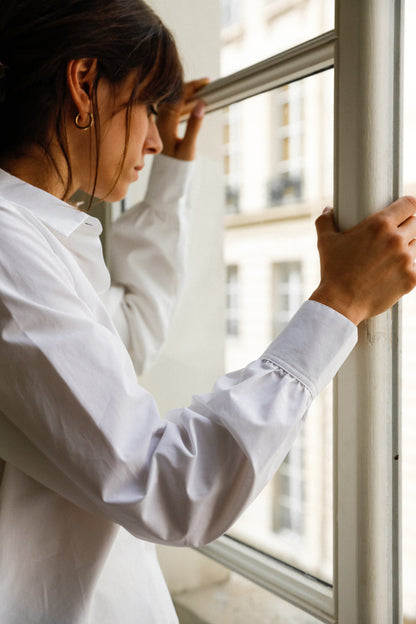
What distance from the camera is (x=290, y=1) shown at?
1029mm

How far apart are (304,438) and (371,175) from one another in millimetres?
589

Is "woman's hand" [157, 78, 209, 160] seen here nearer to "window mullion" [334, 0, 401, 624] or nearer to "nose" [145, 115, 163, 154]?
"nose" [145, 115, 163, 154]

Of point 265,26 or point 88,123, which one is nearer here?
point 88,123

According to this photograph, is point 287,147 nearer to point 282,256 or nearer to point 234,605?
point 282,256

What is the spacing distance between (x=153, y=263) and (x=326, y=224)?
0.46 metres

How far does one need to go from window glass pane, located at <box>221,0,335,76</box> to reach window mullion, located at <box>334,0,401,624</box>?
172mm

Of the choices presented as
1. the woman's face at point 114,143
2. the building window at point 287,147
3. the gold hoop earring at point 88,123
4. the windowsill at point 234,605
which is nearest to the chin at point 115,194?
the woman's face at point 114,143

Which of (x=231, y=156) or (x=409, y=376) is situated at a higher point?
(x=231, y=156)

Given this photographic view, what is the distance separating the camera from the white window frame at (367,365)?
68cm

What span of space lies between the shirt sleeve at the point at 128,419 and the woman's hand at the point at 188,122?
20.9 inches

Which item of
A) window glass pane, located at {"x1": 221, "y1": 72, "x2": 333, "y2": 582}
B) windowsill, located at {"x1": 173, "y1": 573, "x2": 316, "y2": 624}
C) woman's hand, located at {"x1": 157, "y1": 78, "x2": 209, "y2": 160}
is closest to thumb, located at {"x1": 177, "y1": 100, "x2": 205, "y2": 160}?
woman's hand, located at {"x1": 157, "y1": 78, "x2": 209, "y2": 160}

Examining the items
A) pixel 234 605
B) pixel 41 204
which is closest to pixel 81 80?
pixel 41 204

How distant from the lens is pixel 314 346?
23.9 inches

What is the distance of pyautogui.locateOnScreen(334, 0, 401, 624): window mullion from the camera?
2.22ft
